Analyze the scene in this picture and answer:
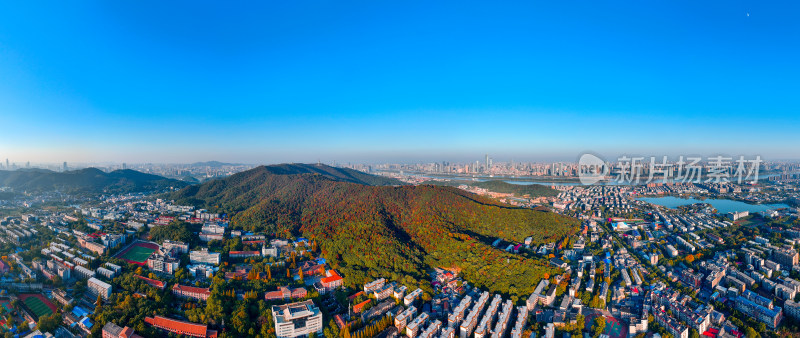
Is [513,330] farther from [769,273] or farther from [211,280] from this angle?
[769,273]

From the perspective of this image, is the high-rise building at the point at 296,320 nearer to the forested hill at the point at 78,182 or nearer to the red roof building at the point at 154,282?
the red roof building at the point at 154,282

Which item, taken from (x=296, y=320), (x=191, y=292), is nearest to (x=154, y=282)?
(x=191, y=292)

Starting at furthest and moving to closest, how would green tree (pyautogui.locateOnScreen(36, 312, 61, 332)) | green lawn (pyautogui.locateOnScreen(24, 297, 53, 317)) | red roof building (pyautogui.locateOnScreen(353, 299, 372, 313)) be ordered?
red roof building (pyautogui.locateOnScreen(353, 299, 372, 313)) < green lawn (pyautogui.locateOnScreen(24, 297, 53, 317)) < green tree (pyautogui.locateOnScreen(36, 312, 61, 332))

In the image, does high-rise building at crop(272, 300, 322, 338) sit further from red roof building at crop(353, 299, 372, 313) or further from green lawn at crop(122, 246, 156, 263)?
green lawn at crop(122, 246, 156, 263)

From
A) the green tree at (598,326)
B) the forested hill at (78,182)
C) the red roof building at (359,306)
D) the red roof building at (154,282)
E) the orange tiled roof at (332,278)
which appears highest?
the forested hill at (78,182)

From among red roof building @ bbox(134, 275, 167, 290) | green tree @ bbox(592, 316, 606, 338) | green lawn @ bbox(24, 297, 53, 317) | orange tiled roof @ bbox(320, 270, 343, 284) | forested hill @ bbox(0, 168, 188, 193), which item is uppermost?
forested hill @ bbox(0, 168, 188, 193)

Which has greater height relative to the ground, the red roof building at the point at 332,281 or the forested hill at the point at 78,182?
the forested hill at the point at 78,182

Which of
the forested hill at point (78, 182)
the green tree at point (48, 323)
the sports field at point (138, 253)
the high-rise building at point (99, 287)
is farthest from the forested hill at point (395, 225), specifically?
the forested hill at point (78, 182)

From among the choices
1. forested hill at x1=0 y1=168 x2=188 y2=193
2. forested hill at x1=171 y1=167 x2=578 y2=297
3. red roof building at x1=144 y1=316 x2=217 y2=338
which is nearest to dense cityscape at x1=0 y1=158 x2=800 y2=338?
red roof building at x1=144 y1=316 x2=217 y2=338
